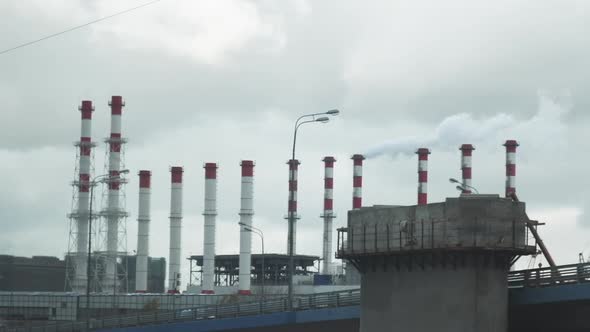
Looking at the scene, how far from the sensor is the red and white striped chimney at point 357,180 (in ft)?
413

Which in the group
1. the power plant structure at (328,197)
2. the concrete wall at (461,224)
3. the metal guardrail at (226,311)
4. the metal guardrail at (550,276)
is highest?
the power plant structure at (328,197)

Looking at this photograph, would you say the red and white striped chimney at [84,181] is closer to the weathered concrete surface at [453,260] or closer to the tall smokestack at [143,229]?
the tall smokestack at [143,229]

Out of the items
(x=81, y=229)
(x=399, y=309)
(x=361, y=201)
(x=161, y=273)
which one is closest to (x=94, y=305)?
(x=81, y=229)

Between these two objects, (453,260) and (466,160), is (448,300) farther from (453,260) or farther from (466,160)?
(466,160)

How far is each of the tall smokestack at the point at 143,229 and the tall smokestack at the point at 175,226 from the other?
2487 mm

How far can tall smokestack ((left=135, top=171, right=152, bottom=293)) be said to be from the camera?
129m

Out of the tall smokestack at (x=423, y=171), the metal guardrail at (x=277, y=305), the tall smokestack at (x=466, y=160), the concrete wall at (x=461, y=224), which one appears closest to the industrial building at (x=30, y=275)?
the tall smokestack at (x=423, y=171)

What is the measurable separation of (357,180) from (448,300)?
85499 millimetres

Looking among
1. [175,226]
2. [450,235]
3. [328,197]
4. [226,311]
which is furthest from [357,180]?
[450,235]

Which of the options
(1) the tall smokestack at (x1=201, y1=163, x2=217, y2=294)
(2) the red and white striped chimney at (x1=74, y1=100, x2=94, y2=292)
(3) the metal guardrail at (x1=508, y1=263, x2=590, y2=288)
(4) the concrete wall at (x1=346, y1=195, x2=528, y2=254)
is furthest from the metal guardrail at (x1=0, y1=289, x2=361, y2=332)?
(1) the tall smokestack at (x1=201, y1=163, x2=217, y2=294)

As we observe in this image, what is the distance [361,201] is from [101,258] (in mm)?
28497

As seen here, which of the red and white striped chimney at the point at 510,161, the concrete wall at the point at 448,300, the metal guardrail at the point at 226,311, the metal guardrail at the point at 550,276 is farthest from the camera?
the red and white striped chimney at the point at 510,161

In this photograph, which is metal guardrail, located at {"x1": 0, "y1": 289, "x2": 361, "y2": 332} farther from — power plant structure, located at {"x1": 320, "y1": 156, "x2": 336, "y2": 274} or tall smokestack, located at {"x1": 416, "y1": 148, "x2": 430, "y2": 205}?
power plant structure, located at {"x1": 320, "y1": 156, "x2": 336, "y2": 274}

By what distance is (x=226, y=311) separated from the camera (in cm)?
6066
